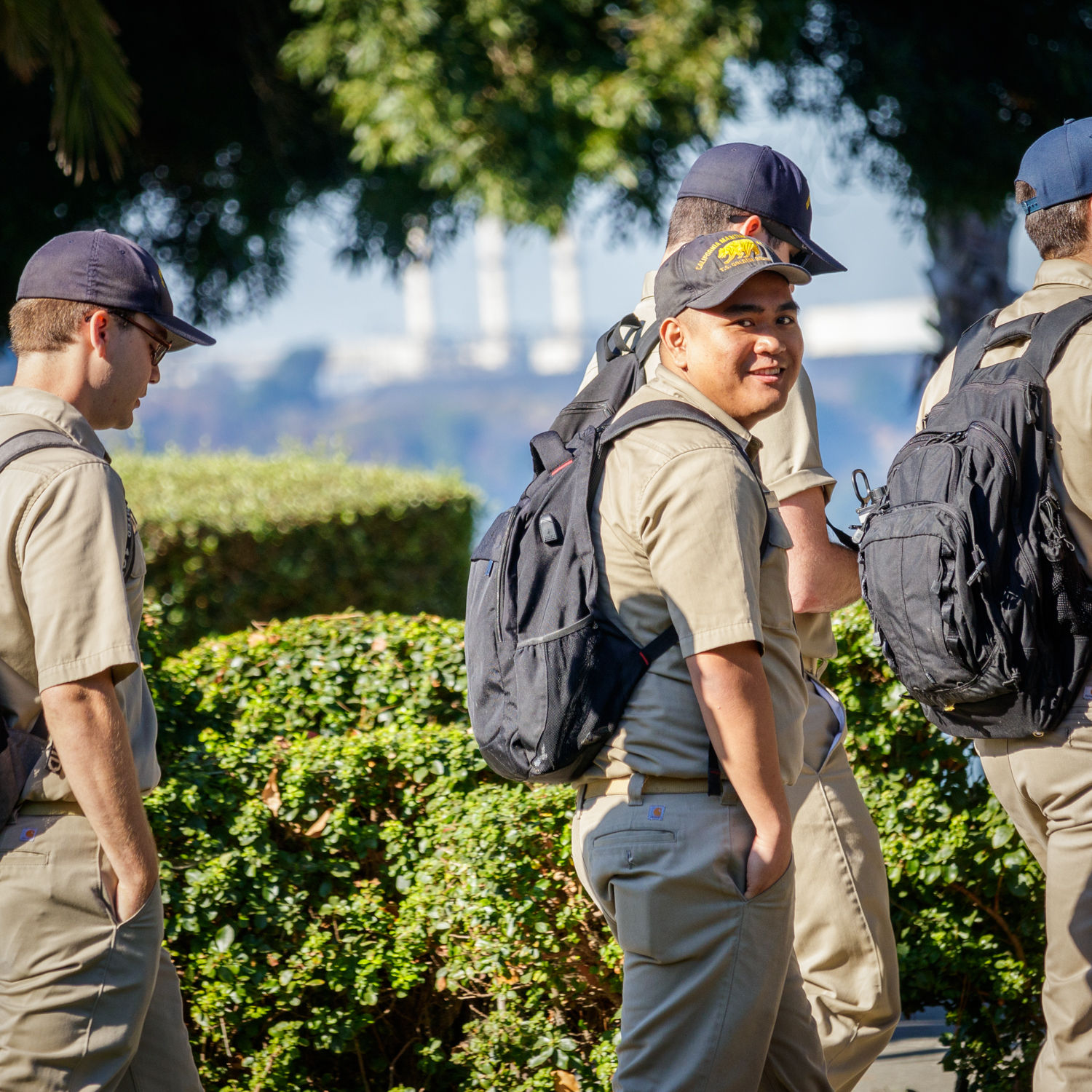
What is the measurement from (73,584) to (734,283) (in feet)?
4.16

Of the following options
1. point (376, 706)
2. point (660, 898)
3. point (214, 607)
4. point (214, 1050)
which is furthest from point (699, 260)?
point (214, 607)

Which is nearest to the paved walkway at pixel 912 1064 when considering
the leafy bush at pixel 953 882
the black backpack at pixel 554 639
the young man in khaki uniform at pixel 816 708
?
the leafy bush at pixel 953 882

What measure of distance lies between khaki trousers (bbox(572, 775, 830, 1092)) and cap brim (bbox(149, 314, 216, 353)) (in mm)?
1238

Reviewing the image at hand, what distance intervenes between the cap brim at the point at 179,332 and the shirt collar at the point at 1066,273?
1.79 metres

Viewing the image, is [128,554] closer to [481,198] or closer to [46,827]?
[46,827]

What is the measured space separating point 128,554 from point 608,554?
0.95 metres

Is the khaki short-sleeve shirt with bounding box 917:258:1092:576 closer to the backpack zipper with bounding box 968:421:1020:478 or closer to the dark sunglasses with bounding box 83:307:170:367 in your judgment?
the backpack zipper with bounding box 968:421:1020:478

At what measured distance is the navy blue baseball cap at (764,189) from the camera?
2.75 meters

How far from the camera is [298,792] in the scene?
3332 millimetres

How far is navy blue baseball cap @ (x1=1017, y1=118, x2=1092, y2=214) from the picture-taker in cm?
262

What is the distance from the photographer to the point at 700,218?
110 inches

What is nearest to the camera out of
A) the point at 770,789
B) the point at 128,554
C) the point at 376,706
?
the point at 770,789

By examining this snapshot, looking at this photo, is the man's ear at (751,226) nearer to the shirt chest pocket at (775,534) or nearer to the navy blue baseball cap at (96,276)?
the shirt chest pocket at (775,534)

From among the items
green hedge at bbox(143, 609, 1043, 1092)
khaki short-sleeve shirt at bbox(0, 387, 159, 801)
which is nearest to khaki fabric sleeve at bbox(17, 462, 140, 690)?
khaki short-sleeve shirt at bbox(0, 387, 159, 801)
